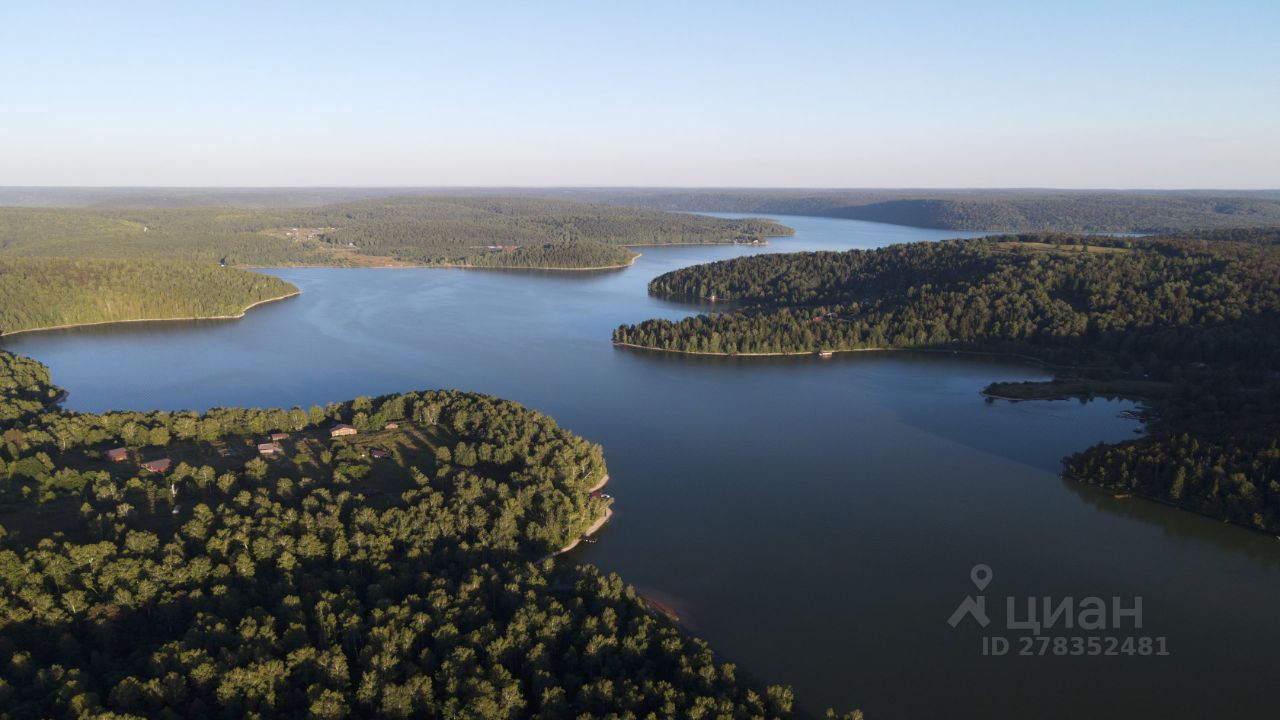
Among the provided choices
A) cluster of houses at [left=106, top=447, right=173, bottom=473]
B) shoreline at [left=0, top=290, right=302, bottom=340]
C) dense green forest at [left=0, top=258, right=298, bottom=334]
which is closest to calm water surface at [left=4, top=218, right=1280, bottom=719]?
shoreline at [left=0, top=290, right=302, bottom=340]

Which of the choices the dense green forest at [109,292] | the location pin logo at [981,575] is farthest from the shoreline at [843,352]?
the dense green forest at [109,292]

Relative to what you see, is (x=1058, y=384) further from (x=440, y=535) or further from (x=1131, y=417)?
(x=440, y=535)

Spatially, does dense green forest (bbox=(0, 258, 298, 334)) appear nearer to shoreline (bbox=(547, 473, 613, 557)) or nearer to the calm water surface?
the calm water surface

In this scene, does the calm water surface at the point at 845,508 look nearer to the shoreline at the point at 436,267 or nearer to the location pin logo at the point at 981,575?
the location pin logo at the point at 981,575

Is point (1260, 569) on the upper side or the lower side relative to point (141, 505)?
lower

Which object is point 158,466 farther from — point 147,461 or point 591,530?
point 591,530

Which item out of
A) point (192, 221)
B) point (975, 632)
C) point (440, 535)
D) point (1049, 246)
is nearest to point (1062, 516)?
point (975, 632)
